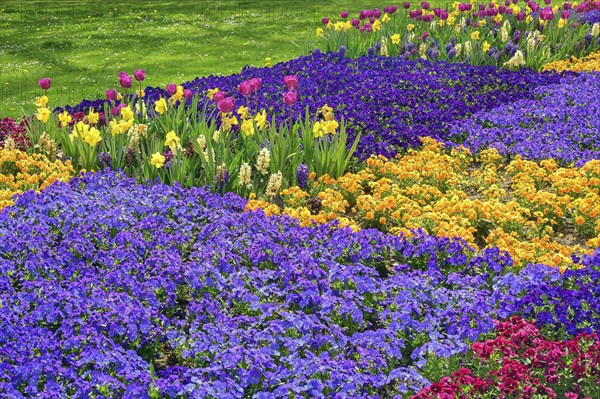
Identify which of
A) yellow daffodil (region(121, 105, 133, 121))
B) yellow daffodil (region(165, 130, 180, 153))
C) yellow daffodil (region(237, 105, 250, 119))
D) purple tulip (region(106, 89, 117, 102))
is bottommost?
yellow daffodil (region(165, 130, 180, 153))

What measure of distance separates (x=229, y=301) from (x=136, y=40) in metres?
12.8

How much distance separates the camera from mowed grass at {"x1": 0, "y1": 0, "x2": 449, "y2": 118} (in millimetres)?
13641

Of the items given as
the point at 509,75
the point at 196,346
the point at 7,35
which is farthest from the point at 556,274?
the point at 7,35

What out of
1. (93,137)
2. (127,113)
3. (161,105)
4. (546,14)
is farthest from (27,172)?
(546,14)

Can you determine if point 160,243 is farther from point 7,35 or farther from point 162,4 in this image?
point 162,4

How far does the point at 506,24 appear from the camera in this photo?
46.2 ft

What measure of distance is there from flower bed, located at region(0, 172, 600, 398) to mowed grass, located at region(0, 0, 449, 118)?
6.33 metres

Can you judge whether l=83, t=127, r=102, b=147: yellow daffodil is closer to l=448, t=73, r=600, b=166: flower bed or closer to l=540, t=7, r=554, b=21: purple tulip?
l=448, t=73, r=600, b=166: flower bed

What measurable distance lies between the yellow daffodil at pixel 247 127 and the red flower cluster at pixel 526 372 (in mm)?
3864

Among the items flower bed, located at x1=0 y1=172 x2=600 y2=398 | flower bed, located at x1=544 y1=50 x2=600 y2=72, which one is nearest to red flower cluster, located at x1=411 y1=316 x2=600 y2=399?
flower bed, located at x1=0 y1=172 x2=600 y2=398

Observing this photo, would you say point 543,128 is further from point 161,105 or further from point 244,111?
point 161,105

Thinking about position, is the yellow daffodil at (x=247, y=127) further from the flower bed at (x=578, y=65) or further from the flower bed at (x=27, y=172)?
the flower bed at (x=578, y=65)

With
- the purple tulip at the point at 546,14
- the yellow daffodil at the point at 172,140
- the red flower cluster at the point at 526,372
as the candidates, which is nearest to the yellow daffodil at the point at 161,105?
the yellow daffodil at the point at 172,140

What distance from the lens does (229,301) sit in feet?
17.1
